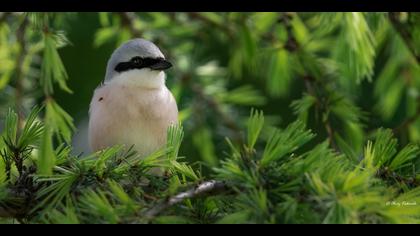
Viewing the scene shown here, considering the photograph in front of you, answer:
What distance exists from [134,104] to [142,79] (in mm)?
285

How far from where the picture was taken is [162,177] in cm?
239

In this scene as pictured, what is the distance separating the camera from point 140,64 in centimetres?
420

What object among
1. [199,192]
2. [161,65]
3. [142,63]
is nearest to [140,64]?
[142,63]

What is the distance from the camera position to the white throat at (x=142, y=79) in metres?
4.16

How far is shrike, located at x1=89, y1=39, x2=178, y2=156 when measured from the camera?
12.6 feet

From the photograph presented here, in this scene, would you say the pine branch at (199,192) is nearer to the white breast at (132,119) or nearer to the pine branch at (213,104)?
the white breast at (132,119)

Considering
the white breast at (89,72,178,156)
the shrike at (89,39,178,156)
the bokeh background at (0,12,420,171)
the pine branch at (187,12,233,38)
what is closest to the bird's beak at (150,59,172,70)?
the shrike at (89,39,178,156)

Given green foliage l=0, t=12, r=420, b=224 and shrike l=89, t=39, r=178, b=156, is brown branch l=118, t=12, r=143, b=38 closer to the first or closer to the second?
green foliage l=0, t=12, r=420, b=224

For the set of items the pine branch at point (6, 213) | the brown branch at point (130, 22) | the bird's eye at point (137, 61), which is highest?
the brown branch at point (130, 22)

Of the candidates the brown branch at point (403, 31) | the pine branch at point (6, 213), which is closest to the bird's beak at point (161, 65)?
the brown branch at point (403, 31)

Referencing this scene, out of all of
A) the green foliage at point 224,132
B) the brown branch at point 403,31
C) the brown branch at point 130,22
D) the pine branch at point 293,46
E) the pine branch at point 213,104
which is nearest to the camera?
the green foliage at point 224,132

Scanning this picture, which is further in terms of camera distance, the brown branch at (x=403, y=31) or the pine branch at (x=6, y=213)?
the brown branch at (x=403, y=31)
